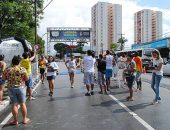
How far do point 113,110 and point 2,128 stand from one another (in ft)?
12.1

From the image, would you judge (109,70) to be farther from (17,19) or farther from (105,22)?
(105,22)

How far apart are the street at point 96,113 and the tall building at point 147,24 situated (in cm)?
9924

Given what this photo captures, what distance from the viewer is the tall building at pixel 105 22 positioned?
433 feet

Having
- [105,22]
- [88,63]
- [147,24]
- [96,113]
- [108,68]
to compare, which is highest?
[105,22]

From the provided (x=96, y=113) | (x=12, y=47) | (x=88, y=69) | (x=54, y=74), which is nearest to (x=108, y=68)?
(x=88, y=69)

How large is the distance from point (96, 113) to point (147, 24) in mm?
107308

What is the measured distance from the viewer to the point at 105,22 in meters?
135

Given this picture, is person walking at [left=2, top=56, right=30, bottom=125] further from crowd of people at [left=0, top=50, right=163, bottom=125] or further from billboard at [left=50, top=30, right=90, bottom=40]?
billboard at [left=50, top=30, right=90, bottom=40]

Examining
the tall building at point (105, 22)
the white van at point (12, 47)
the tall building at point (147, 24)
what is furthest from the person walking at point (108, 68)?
the tall building at point (105, 22)

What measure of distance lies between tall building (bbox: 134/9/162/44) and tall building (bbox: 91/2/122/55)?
46.2ft

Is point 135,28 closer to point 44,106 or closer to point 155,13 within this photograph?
point 155,13

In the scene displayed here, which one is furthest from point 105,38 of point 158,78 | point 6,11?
point 158,78

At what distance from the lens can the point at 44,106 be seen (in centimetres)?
1332

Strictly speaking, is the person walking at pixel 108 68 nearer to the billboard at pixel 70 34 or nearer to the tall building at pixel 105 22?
the billboard at pixel 70 34
